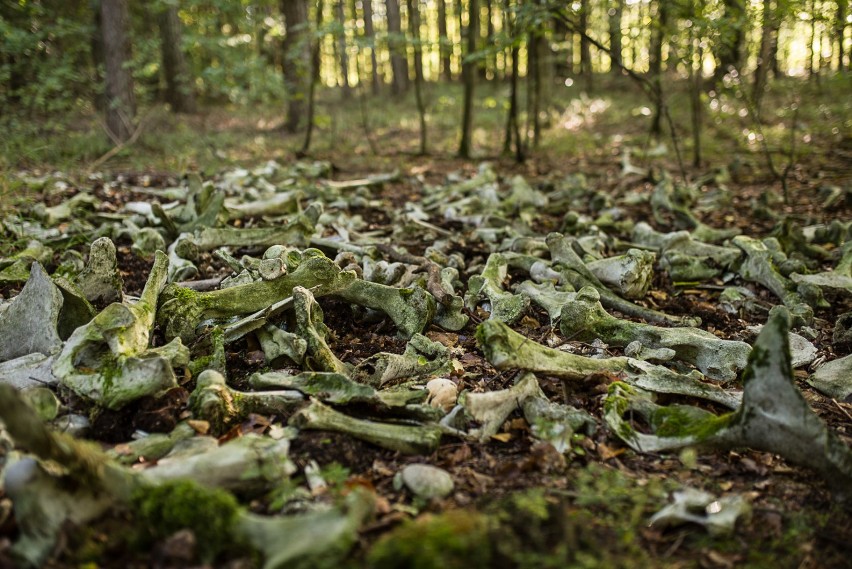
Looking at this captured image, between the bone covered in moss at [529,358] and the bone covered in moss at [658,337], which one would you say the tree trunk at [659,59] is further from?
Answer: the bone covered in moss at [529,358]

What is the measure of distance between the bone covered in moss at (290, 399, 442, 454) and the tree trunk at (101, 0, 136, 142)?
10.2 metres

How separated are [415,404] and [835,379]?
2.27 m

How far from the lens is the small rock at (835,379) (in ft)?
10.4

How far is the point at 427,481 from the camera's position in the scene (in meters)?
2.23

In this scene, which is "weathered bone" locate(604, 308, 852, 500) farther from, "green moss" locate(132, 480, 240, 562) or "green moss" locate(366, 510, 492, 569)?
"green moss" locate(132, 480, 240, 562)

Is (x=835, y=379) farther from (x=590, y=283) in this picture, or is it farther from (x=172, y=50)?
(x=172, y=50)

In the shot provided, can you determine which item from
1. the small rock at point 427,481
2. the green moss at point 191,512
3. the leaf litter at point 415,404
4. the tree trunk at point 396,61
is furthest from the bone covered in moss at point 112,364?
the tree trunk at point 396,61

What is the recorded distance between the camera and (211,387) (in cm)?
263

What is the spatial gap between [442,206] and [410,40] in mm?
3772

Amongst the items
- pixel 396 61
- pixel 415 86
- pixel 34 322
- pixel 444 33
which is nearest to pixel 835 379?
pixel 34 322

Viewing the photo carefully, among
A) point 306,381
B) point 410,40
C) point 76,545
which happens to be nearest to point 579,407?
point 306,381

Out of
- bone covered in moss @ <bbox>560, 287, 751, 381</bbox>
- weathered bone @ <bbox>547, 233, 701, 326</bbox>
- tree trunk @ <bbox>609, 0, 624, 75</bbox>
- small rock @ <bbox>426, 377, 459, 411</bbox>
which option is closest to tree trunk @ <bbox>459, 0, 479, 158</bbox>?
tree trunk @ <bbox>609, 0, 624, 75</bbox>

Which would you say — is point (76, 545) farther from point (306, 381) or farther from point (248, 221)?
point (248, 221)

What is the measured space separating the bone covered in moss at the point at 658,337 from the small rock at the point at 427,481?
1574mm
